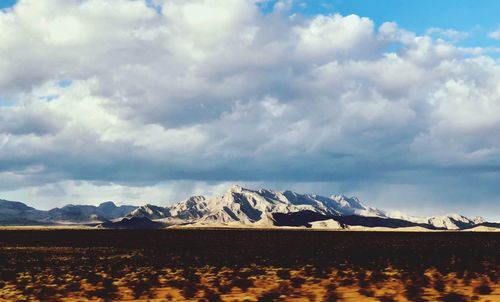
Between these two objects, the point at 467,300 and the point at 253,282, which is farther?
the point at 253,282

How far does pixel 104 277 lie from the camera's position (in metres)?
26.8

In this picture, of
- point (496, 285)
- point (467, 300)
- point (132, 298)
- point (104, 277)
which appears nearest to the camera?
point (467, 300)

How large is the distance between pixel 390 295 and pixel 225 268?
14.4 meters

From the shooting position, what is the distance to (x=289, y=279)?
24266mm

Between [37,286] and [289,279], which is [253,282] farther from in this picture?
[37,286]

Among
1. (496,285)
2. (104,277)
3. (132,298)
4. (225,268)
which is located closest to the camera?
(132,298)

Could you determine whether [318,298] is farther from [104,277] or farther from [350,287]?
[104,277]

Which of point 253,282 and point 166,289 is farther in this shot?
point 253,282

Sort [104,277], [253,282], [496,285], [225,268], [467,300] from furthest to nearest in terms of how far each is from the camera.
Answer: [225,268] < [104,277] < [253,282] < [496,285] < [467,300]

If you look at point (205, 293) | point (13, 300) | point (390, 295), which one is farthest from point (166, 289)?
point (390, 295)

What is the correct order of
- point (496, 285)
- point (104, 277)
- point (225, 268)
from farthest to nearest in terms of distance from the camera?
point (225, 268) → point (104, 277) → point (496, 285)

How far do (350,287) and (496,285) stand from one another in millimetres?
5691

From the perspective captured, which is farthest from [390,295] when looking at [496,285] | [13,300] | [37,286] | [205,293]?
[37,286]

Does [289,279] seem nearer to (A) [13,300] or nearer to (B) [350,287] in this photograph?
(B) [350,287]
